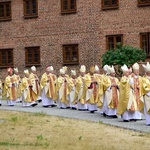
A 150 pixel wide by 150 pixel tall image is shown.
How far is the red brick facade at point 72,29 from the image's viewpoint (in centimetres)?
3628

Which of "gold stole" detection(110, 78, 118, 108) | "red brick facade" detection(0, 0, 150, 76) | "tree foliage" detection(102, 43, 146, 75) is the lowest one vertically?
"gold stole" detection(110, 78, 118, 108)

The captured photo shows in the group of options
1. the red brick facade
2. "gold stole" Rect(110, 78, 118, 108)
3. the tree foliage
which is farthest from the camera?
the red brick facade

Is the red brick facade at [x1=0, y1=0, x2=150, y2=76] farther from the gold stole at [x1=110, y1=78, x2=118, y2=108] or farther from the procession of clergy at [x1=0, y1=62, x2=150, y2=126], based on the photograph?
the gold stole at [x1=110, y1=78, x2=118, y2=108]

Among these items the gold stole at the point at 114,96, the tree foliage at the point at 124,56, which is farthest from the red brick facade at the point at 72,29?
the gold stole at the point at 114,96

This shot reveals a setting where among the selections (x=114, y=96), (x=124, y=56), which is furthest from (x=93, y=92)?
(x=124, y=56)

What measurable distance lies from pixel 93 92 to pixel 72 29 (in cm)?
1471

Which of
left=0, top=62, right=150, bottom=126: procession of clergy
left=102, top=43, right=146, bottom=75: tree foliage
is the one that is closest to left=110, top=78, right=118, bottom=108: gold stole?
left=0, top=62, right=150, bottom=126: procession of clergy

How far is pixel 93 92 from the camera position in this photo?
24625 millimetres

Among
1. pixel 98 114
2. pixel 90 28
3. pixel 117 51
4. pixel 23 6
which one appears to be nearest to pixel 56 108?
pixel 98 114

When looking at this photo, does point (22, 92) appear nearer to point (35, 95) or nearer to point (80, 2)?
point (35, 95)

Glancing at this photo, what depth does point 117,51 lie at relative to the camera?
106 feet

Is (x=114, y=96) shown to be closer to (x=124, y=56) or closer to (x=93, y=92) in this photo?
(x=93, y=92)

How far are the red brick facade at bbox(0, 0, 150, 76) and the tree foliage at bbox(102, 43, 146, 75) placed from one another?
11.8ft

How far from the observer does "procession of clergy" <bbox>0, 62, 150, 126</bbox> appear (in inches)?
796
